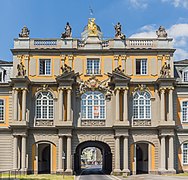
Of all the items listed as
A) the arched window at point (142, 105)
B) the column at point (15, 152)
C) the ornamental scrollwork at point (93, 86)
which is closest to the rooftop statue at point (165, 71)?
the arched window at point (142, 105)

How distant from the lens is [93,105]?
59.7 metres

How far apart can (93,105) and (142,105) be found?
5.96 m

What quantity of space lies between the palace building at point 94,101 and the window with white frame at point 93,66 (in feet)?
0.41

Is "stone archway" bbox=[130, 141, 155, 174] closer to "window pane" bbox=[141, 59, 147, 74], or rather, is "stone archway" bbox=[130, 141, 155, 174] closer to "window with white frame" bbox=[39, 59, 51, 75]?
"window pane" bbox=[141, 59, 147, 74]

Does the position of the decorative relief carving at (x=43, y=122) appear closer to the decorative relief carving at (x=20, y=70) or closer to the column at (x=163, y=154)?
the decorative relief carving at (x=20, y=70)

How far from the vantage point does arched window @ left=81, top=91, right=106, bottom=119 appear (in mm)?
59469

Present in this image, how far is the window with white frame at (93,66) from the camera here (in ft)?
198

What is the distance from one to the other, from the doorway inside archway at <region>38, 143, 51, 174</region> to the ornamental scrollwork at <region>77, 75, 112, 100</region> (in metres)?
9.83

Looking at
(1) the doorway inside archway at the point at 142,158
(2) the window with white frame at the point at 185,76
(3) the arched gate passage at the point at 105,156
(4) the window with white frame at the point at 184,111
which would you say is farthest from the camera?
(3) the arched gate passage at the point at 105,156

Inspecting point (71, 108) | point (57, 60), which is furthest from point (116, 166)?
point (57, 60)

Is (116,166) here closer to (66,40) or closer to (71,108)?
(71,108)

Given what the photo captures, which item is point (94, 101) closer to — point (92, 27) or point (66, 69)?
point (66, 69)

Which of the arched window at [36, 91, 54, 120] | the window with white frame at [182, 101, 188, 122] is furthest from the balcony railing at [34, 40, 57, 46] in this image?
the window with white frame at [182, 101, 188, 122]

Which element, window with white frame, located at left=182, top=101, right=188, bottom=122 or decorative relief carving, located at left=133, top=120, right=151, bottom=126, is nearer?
decorative relief carving, located at left=133, top=120, right=151, bottom=126
